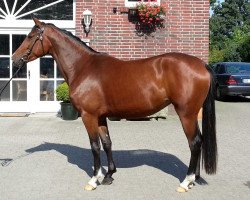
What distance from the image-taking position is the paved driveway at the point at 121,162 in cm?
593

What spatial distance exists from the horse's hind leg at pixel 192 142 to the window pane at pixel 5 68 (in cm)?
858

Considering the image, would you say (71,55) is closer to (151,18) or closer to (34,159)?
(34,159)

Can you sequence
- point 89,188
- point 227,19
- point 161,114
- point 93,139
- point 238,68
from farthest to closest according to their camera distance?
point 227,19 < point 238,68 < point 161,114 < point 93,139 < point 89,188

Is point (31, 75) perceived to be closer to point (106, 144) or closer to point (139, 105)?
point (106, 144)

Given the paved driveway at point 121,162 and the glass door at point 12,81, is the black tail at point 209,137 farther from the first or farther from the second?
the glass door at point 12,81

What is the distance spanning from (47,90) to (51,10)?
239 cm

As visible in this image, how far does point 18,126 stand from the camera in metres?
11.4

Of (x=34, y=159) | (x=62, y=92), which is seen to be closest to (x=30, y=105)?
(x=62, y=92)

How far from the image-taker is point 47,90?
13500 millimetres

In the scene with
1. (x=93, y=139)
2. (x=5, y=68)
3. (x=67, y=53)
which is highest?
(x=67, y=53)

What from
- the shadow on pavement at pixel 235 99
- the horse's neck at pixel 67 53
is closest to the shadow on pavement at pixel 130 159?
the horse's neck at pixel 67 53

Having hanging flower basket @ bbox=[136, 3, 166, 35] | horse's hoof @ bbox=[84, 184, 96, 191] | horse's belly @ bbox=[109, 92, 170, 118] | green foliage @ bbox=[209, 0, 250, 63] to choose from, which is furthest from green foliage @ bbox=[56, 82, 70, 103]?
green foliage @ bbox=[209, 0, 250, 63]

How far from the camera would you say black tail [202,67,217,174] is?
6129 mm

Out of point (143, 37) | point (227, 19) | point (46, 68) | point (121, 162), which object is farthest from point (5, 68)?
point (227, 19)
